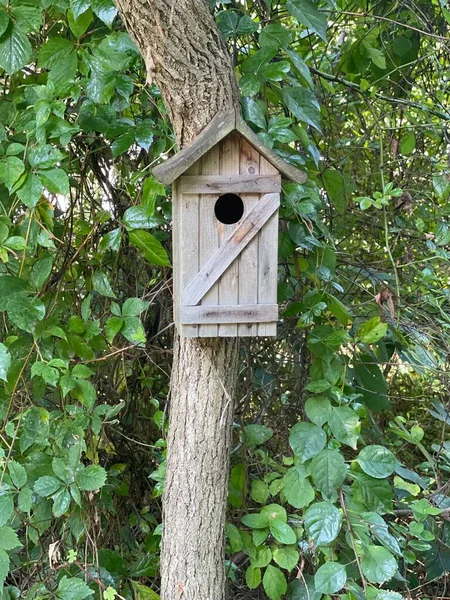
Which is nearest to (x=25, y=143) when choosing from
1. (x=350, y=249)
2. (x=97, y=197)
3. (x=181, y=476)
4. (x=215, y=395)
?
(x=97, y=197)

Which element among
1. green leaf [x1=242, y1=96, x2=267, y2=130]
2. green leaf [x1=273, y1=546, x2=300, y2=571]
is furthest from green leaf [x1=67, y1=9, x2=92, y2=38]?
green leaf [x1=273, y1=546, x2=300, y2=571]

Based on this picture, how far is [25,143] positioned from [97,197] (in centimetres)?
46

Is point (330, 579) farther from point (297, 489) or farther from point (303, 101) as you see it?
point (303, 101)

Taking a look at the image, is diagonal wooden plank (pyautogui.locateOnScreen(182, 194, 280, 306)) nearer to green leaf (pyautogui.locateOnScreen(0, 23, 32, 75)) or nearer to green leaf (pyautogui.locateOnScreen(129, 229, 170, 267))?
green leaf (pyautogui.locateOnScreen(129, 229, 170, 267))

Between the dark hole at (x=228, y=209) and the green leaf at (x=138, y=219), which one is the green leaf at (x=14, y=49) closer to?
the green leaf at (x=138, y=219)

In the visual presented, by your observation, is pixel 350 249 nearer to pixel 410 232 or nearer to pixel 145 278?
pixel 410 232

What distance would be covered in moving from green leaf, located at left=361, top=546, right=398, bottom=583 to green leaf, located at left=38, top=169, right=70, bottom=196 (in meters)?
1.08

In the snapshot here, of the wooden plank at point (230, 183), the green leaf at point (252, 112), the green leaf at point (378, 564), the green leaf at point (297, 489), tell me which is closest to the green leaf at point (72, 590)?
the green leaf at point (297, 489)

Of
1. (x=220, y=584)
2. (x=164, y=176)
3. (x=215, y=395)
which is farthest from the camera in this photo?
(x=220, y=584)

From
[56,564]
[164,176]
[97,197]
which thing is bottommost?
[56,564]

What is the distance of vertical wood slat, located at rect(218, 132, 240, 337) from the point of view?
1.19 metres

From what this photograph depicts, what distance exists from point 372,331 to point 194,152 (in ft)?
2.15

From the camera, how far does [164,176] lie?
1.15 meters

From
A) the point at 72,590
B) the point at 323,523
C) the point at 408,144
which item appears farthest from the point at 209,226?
the point at 408,144
